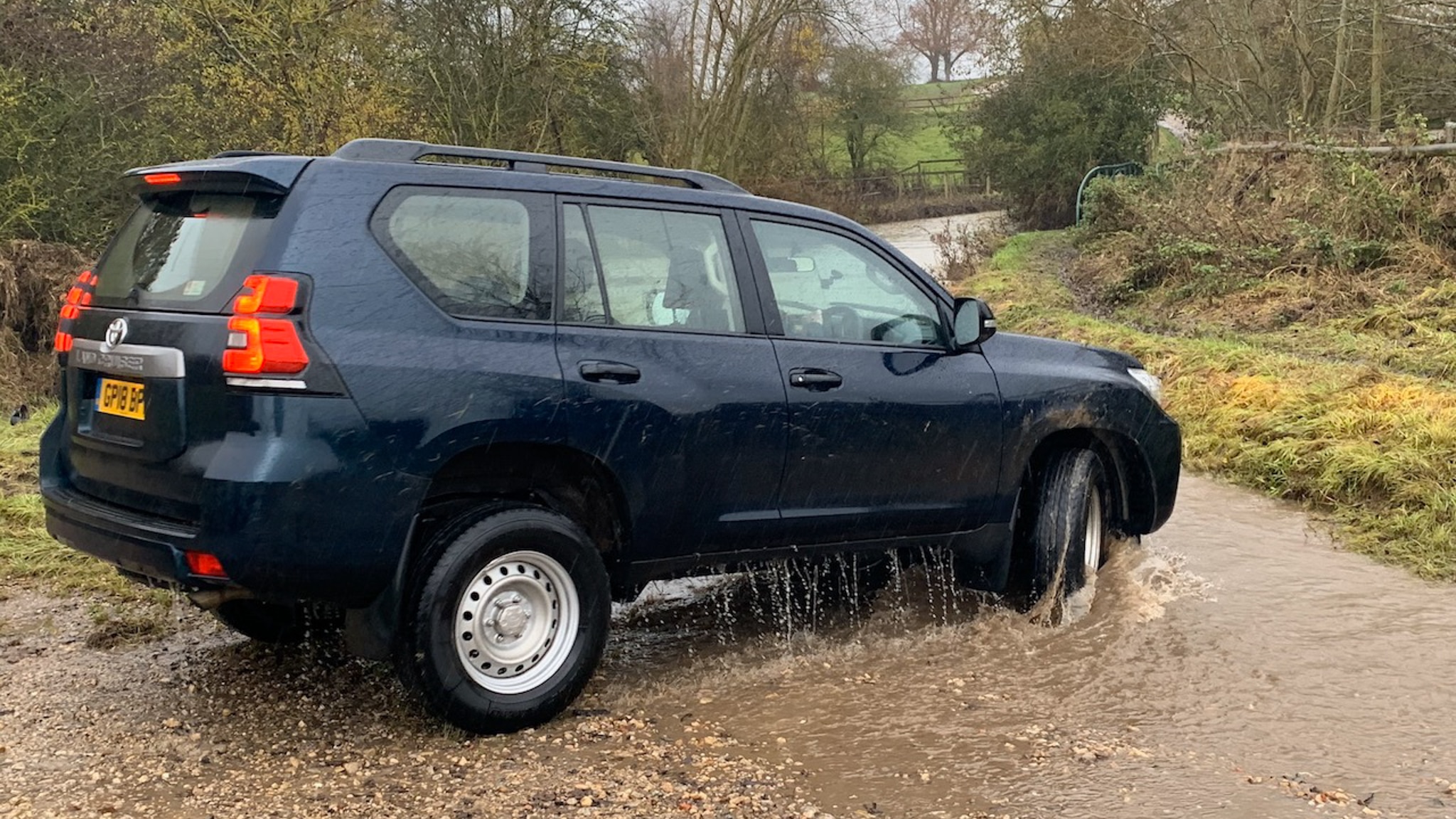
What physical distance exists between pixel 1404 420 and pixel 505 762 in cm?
679

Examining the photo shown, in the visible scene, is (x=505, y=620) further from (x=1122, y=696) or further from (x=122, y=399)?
(x=1122, y=696)

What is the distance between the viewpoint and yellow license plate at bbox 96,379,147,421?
3.97 meters

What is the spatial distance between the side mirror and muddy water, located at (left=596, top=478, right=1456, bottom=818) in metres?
1.26

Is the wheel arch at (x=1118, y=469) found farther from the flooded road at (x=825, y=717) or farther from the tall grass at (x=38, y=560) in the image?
the tall grass at (x=38, y=560)

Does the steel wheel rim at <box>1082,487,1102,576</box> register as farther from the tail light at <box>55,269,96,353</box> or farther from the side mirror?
the tail light at <box>55,269,96,353</box>

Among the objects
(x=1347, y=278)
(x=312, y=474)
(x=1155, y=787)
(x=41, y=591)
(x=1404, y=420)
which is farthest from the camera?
(x=1347, y=278)

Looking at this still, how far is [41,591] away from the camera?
19.8 feet

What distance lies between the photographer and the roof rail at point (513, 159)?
4.22m

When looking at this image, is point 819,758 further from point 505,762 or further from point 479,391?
point 479,391

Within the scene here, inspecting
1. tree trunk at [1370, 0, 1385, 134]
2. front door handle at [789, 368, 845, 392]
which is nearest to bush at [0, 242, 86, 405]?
front door handle at [789, 368, 845, 392]

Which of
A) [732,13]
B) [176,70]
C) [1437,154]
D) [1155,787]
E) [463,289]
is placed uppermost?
[732,13]

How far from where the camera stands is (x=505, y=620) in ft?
13.9

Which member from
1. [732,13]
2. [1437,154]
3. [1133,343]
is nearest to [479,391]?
[1133,343]

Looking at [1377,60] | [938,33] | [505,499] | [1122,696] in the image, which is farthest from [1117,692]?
[938,33]
